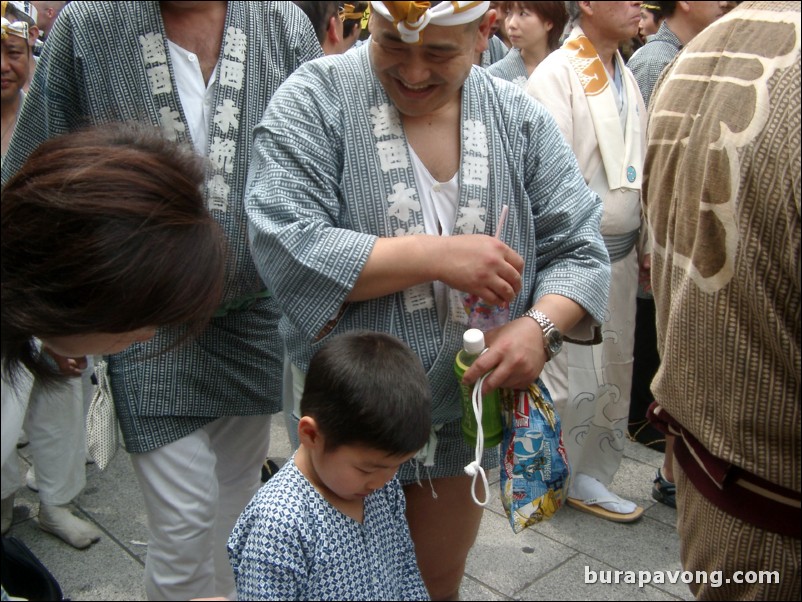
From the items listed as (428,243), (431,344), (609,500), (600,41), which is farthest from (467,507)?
(600,41)

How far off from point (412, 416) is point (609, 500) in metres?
2.01

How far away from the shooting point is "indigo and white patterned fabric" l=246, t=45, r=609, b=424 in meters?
1.81

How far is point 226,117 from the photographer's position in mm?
2186

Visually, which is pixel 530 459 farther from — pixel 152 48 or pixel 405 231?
pixel 152 48

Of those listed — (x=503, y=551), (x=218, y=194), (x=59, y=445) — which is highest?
(x=218, y=194)

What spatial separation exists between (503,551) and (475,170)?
1.71 m

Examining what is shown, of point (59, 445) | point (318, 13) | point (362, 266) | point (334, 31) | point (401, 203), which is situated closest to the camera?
point (362, 266)

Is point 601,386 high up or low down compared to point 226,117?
down

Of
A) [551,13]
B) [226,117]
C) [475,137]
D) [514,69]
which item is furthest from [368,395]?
[514,69]

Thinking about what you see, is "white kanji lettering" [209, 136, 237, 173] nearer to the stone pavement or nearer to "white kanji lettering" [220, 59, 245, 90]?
"white kanji lettering" [220, 59, 245, 90]

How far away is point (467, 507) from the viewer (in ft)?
7.12

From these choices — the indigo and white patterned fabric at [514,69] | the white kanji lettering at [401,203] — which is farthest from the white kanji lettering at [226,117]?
the indigo and white patterned fabric at [514,69]

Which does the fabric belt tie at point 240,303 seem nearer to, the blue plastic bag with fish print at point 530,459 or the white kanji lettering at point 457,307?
the white kanji lettering at point 457,307

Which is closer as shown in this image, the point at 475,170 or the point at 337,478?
the point at 337,478
